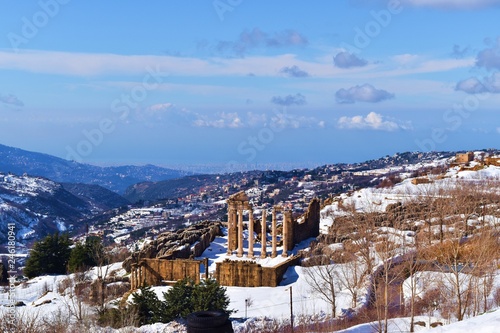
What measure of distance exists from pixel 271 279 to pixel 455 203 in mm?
19925

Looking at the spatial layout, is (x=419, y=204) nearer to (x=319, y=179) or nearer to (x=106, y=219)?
(x=106, y=219)

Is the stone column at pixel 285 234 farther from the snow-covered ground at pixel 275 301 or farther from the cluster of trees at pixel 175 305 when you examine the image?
the cluster of trees at pixel 175 305

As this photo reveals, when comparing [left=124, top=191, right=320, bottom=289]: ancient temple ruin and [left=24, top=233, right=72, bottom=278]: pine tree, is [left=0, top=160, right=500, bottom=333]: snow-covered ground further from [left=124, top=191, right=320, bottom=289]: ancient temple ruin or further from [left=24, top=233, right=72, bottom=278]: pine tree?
[left=24, top=233, right=72, bottom=278]: pine tree

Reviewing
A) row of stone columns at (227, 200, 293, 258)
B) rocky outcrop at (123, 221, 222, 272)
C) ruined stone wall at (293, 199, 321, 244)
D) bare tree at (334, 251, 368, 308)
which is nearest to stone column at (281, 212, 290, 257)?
row of stone columns at (227, 200, 293, 258)

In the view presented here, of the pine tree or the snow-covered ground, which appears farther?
the pine tree

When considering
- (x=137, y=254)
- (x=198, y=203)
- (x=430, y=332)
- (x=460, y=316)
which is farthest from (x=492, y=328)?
(x=198, y=203)

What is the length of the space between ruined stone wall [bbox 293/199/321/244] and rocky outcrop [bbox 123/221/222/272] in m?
8.41

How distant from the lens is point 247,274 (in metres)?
41.3

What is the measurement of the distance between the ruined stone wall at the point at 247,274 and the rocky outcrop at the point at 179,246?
200 inches

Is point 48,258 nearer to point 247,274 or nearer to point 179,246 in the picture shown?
point 179,246

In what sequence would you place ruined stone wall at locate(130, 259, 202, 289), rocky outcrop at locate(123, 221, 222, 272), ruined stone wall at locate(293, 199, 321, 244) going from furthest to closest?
ruined stone wall at locate(293, 199, 321, 244) < rocky outcrop at locate(123, 221, 222, 272) < ruined stone wall at locate(130, 259, 202, 289)

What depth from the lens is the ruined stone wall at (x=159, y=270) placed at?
141ft

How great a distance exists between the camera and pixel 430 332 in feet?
51.9

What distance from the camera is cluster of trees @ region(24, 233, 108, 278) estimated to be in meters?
53.2
